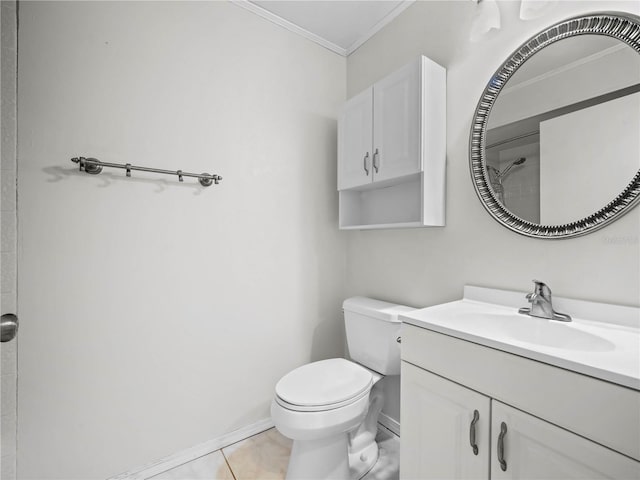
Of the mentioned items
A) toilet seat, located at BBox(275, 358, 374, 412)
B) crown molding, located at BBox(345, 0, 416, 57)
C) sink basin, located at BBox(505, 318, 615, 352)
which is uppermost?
crown molding, located at BBox(345, 0, 416, 57)

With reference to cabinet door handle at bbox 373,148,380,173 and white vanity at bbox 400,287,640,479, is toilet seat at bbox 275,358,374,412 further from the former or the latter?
cabinet door handle at bbox 373,148,380,173

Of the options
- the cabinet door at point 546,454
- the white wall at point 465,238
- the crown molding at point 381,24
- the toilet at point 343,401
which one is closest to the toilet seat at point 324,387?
the toilet at point 343,401

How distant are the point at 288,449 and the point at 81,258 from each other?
1368 millimetres

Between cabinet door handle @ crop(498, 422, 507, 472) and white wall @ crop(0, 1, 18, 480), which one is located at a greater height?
white wall @ crop(0, 1, 18, 480)

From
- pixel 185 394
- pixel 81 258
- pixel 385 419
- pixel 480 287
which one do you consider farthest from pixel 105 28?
pixel 385 419

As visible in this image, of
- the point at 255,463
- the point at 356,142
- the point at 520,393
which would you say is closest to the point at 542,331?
the point at 520,393

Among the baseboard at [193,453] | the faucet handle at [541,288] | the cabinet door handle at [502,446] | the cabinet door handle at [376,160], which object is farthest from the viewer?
the cabinet door handle at [376,160]

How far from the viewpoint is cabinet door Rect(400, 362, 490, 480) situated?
0.86 m

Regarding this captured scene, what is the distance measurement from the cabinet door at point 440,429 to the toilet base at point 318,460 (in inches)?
13.1

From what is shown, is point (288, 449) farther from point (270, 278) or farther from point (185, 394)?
point (270, 278)

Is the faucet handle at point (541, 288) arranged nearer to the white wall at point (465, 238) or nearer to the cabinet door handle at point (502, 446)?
the white wall at point (465, 238)

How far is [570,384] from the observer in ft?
2.27

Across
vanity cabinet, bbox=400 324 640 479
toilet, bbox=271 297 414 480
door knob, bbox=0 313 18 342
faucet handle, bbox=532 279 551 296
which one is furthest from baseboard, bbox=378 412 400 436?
door knob, bbox=0 313 18 342

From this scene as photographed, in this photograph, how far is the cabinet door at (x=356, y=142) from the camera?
1632 mm
